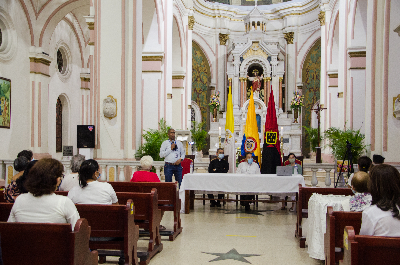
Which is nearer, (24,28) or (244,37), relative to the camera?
(24,28)

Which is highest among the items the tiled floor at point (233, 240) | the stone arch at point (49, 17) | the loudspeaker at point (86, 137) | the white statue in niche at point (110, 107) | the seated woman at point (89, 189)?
the stone arch at point (49, 17)

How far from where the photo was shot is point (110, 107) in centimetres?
951

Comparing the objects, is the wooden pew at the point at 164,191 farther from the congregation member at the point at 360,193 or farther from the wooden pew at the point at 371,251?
the wooden pew at the point at 371,251

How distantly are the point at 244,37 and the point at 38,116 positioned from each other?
1471 centimetres

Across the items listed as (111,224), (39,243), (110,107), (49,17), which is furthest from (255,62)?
(39,243)

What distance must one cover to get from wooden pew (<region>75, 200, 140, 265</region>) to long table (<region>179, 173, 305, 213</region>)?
3570mm

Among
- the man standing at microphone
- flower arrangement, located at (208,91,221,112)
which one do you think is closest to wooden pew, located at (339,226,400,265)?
the man standing at microphone

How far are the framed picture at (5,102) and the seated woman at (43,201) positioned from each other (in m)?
9.55

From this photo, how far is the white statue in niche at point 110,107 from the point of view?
9.51 meters

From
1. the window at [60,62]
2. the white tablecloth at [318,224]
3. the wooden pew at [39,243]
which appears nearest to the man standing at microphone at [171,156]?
the white tablecloth at [318,224]

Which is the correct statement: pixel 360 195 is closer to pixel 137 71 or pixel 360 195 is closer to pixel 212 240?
pixel 212 240

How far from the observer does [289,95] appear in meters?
24.0

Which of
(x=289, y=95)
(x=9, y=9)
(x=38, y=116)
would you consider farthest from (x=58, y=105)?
(x=289, y=95)

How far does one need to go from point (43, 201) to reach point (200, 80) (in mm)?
21968
